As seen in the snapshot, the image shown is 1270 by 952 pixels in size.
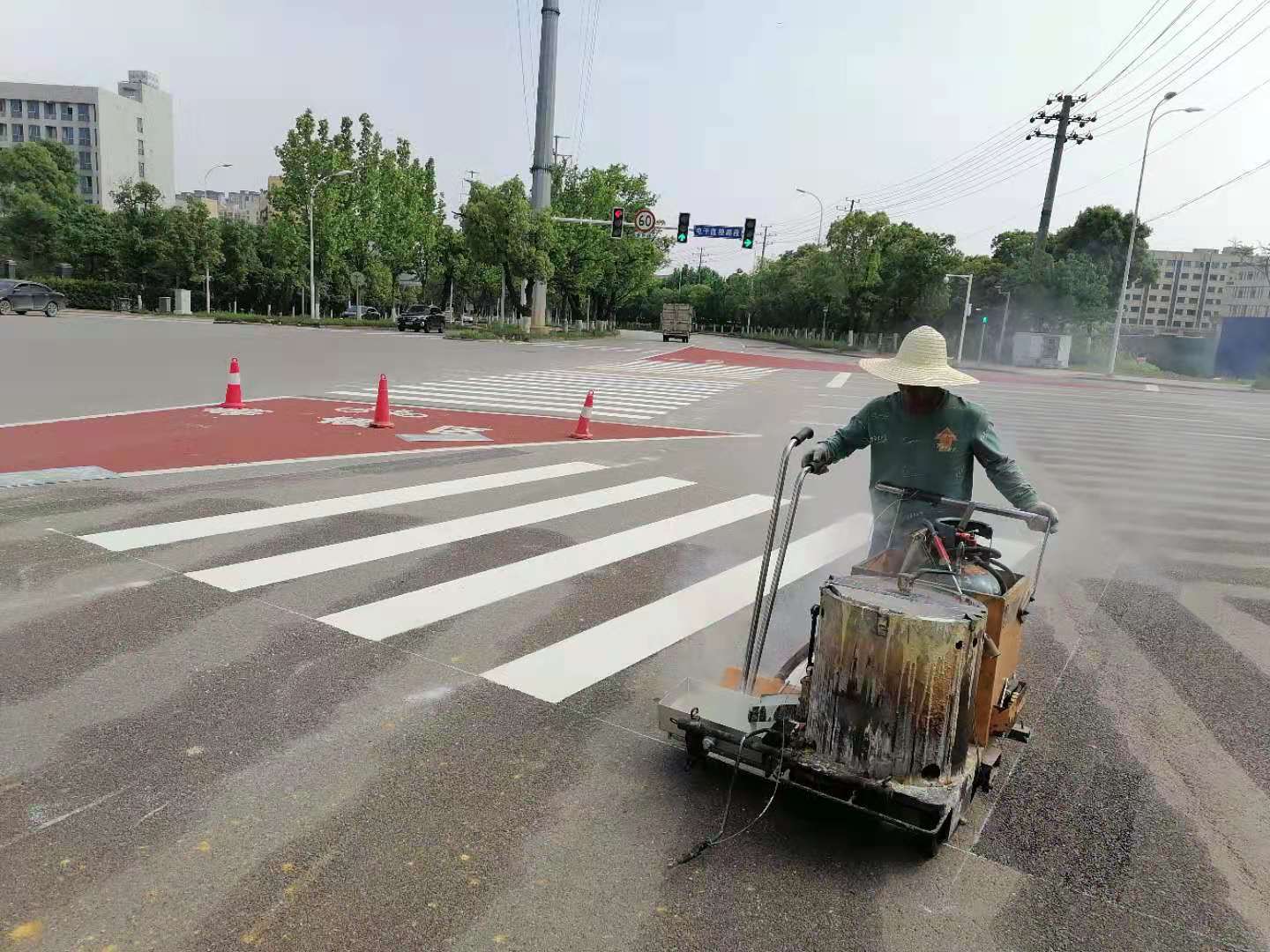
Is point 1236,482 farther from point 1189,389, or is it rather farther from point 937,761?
point 1189,389

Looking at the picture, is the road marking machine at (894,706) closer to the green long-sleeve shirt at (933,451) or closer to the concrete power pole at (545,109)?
the green long-sleeve shirt at (933,451)

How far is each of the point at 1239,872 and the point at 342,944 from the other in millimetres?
3089

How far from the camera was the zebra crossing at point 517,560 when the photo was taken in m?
5.07

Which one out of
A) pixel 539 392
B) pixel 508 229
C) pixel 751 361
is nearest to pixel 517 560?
pixel 539 392

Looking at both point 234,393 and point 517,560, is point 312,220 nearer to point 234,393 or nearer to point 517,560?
point 234,393

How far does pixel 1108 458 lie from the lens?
1468 cm

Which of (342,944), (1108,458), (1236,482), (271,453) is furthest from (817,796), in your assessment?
(1108,458)

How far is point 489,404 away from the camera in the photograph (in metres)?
17.3

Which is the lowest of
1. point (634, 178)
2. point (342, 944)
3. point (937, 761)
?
point (342, 944)

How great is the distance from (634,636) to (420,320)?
52.2 m

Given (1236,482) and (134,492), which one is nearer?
(134,492)

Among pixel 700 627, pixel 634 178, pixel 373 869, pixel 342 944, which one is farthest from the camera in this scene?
pixel 634 178

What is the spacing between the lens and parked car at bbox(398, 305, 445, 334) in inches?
2144

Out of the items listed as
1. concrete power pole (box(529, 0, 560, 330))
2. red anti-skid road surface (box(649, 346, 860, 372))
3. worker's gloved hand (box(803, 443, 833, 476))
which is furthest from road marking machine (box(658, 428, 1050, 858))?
concrete power pole (box(529, 0, 560, 330))
